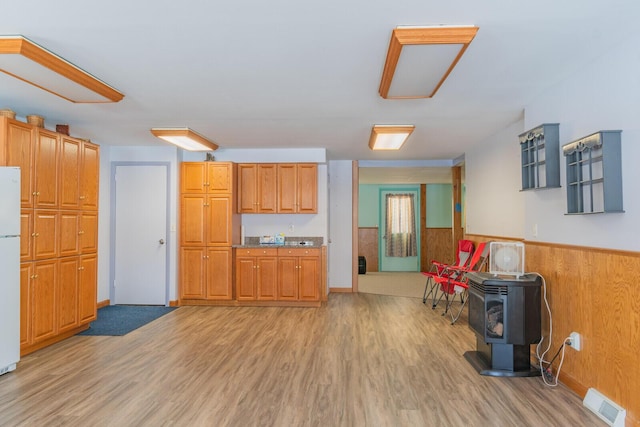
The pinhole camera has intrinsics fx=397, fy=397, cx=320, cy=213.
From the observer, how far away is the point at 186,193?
5.99m

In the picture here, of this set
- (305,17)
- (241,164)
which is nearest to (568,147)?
(305,17)

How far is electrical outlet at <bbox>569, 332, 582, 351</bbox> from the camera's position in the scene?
2.90 metres

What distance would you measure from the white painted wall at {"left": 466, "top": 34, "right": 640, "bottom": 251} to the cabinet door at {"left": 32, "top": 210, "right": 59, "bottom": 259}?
468 centimetres

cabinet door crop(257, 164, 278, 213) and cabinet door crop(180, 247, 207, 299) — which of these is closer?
cabinet door crop(180, 247, 207, 299)

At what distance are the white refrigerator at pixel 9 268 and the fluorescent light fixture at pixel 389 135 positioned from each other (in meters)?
A: 3.58

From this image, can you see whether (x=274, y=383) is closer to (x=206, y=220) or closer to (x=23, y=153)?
(x=23, y=153)

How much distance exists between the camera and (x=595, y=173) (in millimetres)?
2717

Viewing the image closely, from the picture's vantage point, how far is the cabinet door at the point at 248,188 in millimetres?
6164

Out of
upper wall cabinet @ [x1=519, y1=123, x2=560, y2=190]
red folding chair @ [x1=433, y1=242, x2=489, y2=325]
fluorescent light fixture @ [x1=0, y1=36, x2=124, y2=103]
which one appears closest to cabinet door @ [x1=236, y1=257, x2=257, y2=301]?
red folding chair @ [x1=433, y1=242, x2=489, y2=325]

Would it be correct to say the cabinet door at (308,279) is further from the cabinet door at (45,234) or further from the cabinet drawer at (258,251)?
the cabinet door at (45,234)

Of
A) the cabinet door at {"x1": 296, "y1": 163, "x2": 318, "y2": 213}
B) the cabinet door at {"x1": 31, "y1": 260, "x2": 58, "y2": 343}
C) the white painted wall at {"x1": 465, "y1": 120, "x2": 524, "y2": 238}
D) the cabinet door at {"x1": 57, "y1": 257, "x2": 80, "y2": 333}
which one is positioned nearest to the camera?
the cabinet door at {"x1": 31, "y1": 260, "x2": 58, "y2": 343}

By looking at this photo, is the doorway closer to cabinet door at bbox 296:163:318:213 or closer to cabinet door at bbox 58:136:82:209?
cabinet door at bbox 296:163:318:213

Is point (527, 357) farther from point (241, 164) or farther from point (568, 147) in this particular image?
point (241, 164)

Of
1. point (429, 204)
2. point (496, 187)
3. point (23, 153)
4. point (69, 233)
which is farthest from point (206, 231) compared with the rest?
point (429, 204)
